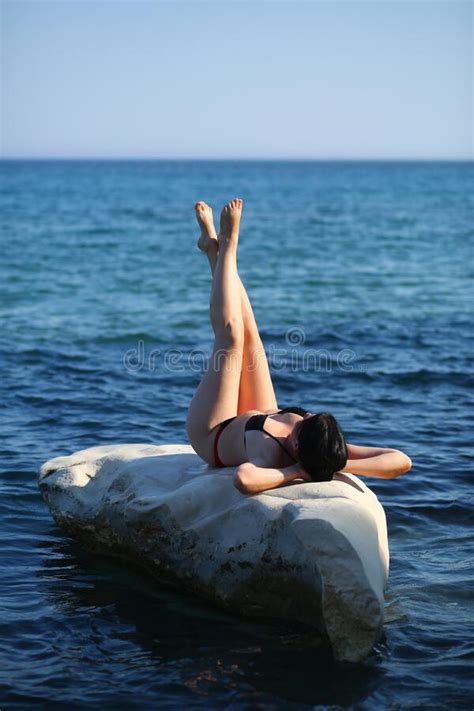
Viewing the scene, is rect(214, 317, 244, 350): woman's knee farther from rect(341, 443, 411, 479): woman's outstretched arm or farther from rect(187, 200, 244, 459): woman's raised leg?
rect(341, 443, 411, 479): woman's outstretched arm

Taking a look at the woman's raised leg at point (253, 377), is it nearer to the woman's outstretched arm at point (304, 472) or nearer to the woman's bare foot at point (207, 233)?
the woman's bare foot at point (207, 233)

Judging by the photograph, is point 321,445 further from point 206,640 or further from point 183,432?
point 183,432

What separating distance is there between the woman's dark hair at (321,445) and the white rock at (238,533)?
127 millimetres

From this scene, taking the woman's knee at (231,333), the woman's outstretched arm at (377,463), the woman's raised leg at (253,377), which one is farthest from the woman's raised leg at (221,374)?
the woman's outstretched arm at (377,463)

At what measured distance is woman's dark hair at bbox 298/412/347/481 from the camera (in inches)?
247

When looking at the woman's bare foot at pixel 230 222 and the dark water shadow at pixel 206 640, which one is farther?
the woman's bare foot at pixel 230 222

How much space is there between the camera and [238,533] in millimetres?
6398

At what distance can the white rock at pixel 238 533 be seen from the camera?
19.0ft

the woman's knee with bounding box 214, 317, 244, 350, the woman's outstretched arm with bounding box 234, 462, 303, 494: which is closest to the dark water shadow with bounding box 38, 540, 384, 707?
the woman's outstretched arm with bounding box 234, 462, 303, 494

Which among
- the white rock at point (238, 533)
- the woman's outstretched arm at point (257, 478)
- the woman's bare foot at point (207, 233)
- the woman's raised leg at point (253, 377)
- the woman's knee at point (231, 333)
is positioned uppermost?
the woman's bare foot at point (207, 233)

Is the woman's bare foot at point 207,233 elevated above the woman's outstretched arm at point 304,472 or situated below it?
above

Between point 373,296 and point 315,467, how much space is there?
14629 mm

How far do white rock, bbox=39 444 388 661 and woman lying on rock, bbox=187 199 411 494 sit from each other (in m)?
0.14

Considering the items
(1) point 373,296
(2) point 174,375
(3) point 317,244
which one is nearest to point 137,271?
(1) point 373,296
